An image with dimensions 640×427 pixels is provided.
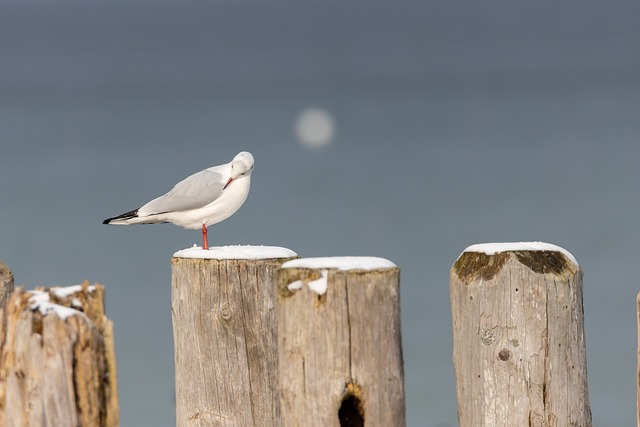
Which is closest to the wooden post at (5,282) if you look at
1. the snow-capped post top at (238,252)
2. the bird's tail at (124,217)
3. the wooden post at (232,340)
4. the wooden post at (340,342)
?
the bird's tail at (124,217)

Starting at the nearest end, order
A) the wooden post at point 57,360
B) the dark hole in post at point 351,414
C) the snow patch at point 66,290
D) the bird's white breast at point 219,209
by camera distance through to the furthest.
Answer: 1. the wooden post at point 57,360
2. the snow patch at point 66,290
3. the dark hole in post at point 351,414
4. the bird's white breast at point 219,209

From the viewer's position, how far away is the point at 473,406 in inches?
198

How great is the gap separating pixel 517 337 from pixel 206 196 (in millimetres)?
2657

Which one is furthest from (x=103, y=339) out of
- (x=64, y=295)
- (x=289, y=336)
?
(x=289, y=336)

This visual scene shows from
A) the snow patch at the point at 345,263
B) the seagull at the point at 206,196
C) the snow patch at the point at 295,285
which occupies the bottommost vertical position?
the snow patch at the point at 295,285

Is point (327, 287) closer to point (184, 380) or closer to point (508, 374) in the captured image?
point (508, 374)

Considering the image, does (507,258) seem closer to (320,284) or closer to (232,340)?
(320,284)

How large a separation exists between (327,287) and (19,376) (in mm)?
1305

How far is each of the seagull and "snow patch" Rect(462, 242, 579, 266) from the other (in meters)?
2.12

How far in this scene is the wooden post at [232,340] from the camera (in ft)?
17.5

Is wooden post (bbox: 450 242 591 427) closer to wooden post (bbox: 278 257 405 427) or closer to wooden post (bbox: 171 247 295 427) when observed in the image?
wooden post (bbox: 278 257 405 427)

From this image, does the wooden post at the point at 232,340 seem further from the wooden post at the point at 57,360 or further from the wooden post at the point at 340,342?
the wooden post at the point at 57,360

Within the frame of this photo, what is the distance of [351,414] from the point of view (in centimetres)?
427

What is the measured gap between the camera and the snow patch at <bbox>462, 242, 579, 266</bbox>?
502 centimetres
